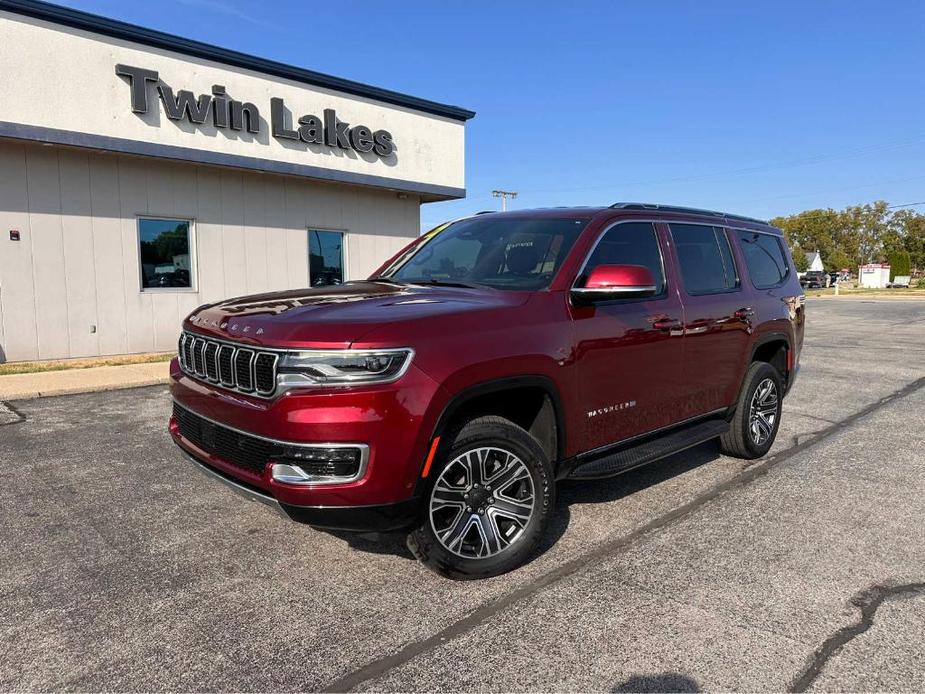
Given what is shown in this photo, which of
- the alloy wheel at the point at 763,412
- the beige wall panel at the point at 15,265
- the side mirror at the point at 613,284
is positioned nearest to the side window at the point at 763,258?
the alloy wheel at the point at 763,412

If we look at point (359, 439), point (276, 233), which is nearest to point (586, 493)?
point (359, 439)

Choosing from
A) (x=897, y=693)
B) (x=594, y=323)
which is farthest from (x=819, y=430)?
(x=897, y=693)

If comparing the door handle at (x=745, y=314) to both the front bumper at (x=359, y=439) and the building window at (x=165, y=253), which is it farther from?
the building window at (x=165, y=253)

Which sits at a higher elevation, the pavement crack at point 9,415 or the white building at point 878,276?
the white building at point 878,276

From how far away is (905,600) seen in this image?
3.21 metres

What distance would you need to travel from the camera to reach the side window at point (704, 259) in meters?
4.78

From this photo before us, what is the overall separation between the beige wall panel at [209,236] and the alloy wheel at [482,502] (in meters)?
10.5

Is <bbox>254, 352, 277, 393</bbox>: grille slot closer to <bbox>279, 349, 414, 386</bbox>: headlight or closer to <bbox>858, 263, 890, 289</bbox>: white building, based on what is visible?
<bbox>279, 349, 414, 386</bbox>: headlight

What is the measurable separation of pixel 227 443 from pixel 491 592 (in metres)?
1.49

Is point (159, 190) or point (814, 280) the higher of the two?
point (159, 190)

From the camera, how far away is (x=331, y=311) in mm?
3252

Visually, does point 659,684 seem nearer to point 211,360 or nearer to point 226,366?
point 226,366

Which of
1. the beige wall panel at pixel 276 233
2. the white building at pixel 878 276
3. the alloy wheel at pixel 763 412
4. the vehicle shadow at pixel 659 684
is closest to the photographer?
the vehicle shadow at pixel 659 684

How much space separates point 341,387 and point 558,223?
2.03 m
